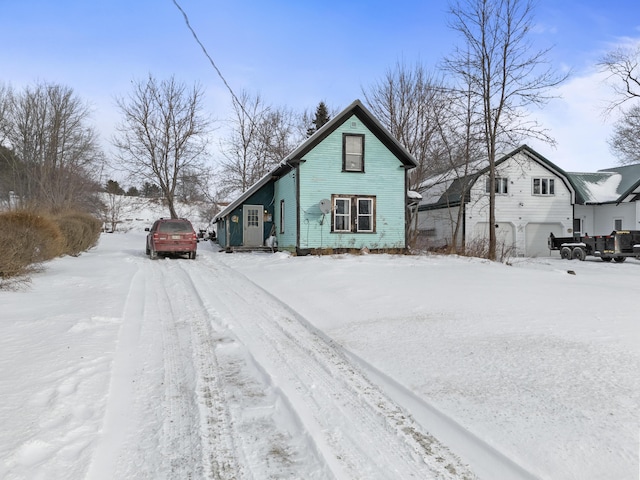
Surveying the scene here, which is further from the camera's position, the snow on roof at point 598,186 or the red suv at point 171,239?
the snow on roof at point 598,186

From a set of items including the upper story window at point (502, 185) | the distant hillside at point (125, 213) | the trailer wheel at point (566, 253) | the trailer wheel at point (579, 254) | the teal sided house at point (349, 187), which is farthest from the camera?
the distant hillside at point (125, 213)

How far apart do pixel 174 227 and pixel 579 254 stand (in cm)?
2126

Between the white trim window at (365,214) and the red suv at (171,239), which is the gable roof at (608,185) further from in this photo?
the red suv at (171,239)

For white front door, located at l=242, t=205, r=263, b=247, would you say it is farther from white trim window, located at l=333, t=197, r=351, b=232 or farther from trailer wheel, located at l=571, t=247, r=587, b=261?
trailer wheel, located at l=571, t=247, r=587, b=261

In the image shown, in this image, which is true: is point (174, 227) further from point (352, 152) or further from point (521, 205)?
point (521, 205)

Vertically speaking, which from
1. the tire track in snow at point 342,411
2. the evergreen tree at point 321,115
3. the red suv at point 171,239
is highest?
the evergreen tree at point 321,115

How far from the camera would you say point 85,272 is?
11.6m

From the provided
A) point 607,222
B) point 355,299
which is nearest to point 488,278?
point 355,299

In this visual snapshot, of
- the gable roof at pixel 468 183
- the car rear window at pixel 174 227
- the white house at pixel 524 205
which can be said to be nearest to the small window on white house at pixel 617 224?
the white house at pixel 524 205

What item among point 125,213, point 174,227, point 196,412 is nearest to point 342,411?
point 196,412

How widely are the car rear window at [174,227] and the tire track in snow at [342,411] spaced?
38.9 feet

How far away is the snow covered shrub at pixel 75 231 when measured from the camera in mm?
14960

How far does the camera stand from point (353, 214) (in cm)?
1831

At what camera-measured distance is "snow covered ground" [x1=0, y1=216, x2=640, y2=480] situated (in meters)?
2.64
